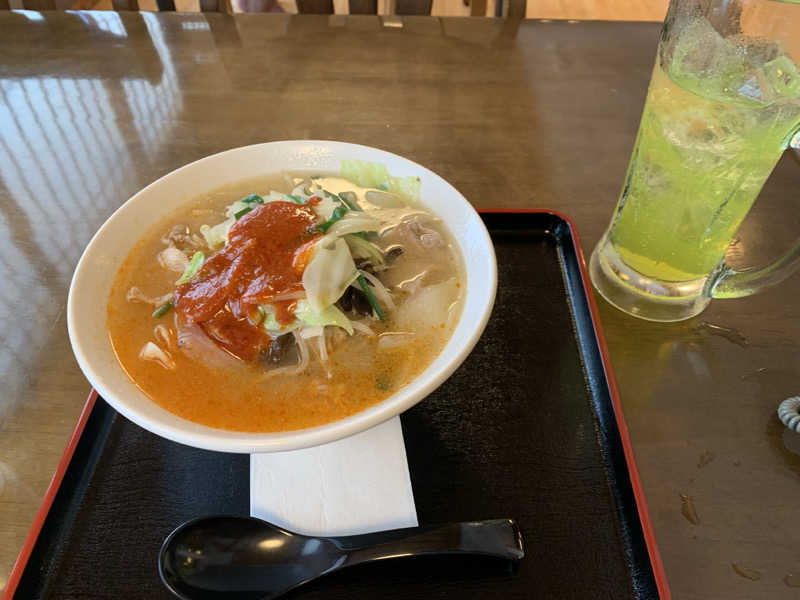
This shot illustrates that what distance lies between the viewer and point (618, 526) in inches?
38.7

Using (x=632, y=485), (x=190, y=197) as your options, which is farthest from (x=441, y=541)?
(x=190, y=197)

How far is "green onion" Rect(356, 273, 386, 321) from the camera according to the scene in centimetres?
114

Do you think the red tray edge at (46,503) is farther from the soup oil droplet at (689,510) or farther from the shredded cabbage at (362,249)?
the soup oil droplet at (689,510)

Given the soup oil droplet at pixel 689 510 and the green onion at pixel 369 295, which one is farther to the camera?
the green onion at pixel 369 295

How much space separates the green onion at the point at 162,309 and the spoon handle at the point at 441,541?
588 millimetres

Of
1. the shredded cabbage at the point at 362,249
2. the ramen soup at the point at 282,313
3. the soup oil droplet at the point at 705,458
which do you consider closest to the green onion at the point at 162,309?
the ramen soup at the point at 282,313

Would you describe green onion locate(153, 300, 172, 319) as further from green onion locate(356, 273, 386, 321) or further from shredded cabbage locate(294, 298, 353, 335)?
green onion locate(356, 273, 386, 321)

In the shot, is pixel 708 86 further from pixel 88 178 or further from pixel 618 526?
pixel 88 178

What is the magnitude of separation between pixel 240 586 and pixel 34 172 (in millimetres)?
1603

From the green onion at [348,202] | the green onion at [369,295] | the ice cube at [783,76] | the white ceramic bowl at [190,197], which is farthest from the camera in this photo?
the green onion at [348,202]

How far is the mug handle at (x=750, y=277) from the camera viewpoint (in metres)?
1.08

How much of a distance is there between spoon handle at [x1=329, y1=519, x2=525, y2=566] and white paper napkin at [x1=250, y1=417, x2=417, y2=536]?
0.02 m

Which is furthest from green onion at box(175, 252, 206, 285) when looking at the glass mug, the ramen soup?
the glass mug

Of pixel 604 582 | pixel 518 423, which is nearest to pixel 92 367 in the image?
pixel 518 423
